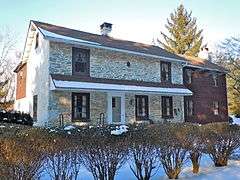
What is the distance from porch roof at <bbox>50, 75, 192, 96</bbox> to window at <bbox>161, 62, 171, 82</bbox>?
0.80 metres

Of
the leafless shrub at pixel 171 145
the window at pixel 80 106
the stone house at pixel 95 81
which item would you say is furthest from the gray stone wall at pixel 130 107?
the leafless shrub at pixel 171 145

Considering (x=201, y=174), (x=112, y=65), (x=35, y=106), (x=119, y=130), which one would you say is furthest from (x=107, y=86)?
(x=119, y=130)

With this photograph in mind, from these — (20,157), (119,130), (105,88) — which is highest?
(105,88)

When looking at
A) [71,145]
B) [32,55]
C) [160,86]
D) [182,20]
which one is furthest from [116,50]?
[182,20]

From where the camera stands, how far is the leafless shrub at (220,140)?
29.1 ft

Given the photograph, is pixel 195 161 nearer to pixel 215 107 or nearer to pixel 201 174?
pixel 201 174

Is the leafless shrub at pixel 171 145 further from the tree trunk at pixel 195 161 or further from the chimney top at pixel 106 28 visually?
the chimney top at pixel 106 28

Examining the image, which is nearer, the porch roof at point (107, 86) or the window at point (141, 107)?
the porch roof at point (107, 86)

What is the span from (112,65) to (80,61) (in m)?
2.55

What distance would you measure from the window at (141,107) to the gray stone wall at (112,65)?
4.83 ft

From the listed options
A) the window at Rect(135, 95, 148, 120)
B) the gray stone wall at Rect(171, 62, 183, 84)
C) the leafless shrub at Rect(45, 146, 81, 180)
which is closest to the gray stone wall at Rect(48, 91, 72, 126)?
the window at Rect(135, 95, 148, 120)

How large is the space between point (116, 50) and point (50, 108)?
Result: 20.7ft

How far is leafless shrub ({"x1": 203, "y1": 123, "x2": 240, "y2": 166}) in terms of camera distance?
29.1ft

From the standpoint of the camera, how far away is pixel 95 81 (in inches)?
797
